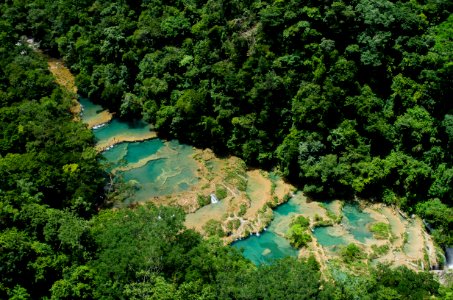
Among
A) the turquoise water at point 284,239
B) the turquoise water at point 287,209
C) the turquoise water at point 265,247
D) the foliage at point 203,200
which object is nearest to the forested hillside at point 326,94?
the turquoise water at point 287,209

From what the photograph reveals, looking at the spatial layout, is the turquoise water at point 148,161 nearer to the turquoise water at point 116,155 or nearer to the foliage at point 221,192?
the turquoise water at point 116,155

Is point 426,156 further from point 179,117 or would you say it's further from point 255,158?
point 179,117

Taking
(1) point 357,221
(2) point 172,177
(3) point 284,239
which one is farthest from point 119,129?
(1) point 357,221

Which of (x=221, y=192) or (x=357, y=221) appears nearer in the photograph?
(x=357, y=221)

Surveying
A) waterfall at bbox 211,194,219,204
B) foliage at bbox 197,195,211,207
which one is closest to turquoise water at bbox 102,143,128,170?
foliage at bbox 197,195,211,207

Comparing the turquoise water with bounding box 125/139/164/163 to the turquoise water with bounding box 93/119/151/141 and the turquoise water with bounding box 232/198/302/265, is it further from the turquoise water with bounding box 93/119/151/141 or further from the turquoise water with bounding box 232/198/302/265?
the turquoise water with bounding box 232/198/302/265

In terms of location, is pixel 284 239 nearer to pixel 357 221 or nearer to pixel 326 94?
pixel 357 221

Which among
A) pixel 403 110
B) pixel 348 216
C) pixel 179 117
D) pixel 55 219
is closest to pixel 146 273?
pixel 55 219
